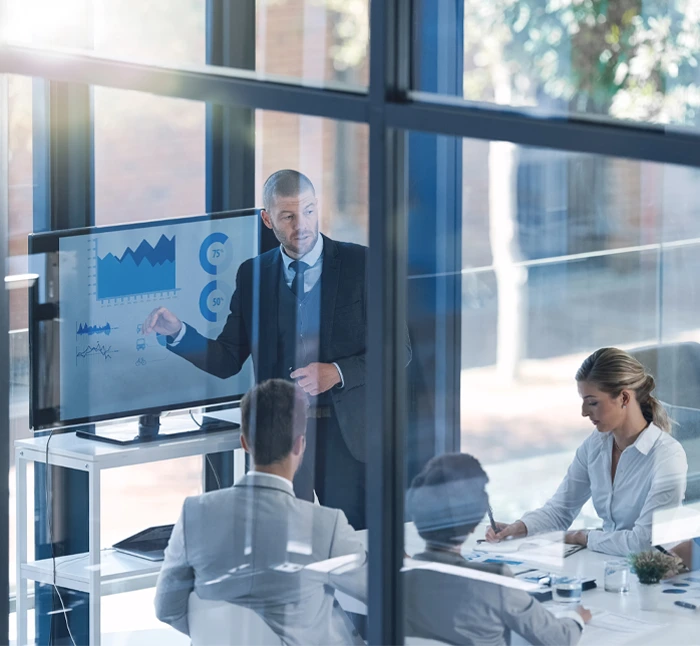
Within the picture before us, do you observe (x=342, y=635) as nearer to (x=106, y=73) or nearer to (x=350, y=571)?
(x=350, y=571)

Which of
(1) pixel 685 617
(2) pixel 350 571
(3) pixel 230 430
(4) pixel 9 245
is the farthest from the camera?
(4) pixel 9 245

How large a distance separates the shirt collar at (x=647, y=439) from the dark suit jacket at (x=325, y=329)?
0.43 meters

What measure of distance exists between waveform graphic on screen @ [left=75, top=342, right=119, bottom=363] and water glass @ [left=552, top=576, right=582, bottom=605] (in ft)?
4.55

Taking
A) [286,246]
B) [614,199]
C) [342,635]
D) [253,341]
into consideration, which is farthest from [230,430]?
A: [614,199]

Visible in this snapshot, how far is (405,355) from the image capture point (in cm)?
171

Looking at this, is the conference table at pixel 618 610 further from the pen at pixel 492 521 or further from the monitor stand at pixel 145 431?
the monitor stand at pixel 145 431

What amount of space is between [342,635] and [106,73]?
3.87 ft

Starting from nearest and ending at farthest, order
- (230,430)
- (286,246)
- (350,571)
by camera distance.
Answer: (350,571), (286,246), (230,430)

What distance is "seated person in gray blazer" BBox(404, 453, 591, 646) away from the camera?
1691 mm

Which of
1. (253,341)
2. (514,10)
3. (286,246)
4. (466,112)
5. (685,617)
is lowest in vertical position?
(685,617)

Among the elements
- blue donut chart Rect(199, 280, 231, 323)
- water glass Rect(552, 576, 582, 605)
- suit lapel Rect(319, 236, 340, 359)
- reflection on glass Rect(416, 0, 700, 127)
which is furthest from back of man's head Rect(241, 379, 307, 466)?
reflection on glass Rect(416, 0, 700, 127)

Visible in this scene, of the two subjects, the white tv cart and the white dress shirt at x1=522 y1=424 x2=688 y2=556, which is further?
the white tv cart

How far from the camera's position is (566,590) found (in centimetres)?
170

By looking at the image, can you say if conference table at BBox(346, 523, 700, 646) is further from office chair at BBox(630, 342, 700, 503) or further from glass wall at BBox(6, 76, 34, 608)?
glass wall at BBox(6, 76, 34, 608)
